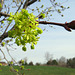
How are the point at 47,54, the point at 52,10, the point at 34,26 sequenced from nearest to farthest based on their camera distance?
1. the point at 34,26
2. the point at 52,10
3. the point at 47,54

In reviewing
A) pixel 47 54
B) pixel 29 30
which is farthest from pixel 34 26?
pixel 47 54

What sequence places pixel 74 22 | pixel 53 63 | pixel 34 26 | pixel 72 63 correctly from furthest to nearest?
pixel 53 63 → pixel 72 63 → pixel 34 26 → pixel 74 22

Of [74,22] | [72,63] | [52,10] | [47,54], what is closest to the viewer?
[74,22]

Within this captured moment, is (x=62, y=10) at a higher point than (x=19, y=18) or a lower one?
higher

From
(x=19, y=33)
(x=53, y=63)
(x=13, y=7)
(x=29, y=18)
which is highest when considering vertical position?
(x=13, y=7)

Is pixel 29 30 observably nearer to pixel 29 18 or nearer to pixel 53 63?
pixel 29 18

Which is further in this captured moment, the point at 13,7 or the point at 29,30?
the point at 13,7

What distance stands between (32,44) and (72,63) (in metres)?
39.4

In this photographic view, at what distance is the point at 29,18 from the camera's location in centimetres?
187

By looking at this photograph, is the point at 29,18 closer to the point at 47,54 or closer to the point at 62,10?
the point at 62,10

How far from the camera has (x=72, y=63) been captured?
3947cm

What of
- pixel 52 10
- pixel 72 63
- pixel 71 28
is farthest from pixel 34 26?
pixel 72 63

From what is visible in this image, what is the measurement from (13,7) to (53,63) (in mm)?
38359

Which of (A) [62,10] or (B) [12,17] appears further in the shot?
(A) [62,10]
